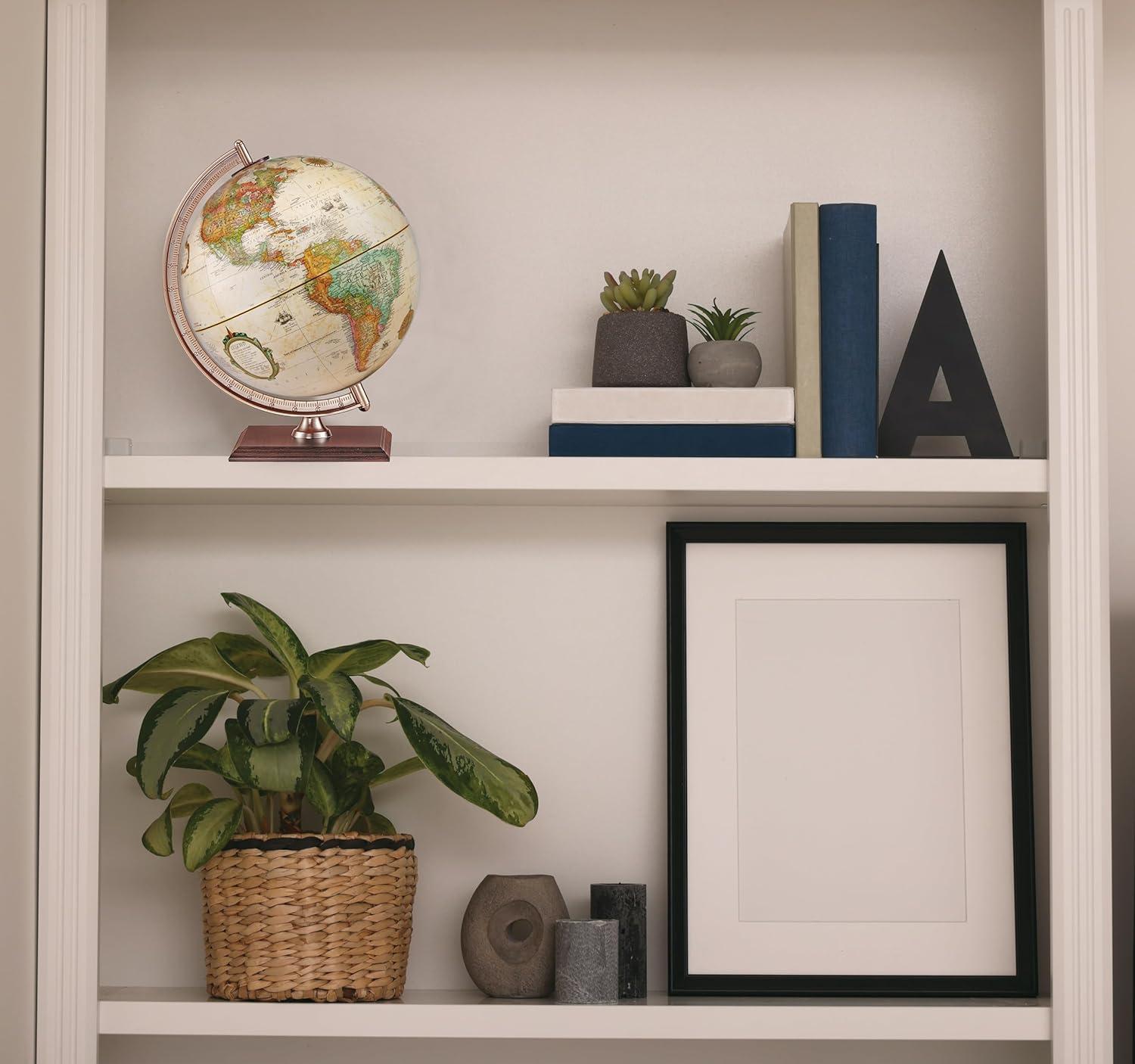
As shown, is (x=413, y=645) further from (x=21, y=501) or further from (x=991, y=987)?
(x=991, y=987)

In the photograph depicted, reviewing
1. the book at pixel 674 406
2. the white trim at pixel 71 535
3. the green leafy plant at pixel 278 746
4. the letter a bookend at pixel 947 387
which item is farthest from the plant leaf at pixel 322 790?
the letter a bookend at pixel 947 387

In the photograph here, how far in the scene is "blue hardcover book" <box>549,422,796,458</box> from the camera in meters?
1.41

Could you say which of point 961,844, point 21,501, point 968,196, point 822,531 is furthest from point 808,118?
point 21,501

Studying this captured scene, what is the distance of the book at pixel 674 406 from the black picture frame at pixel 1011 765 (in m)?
0.16

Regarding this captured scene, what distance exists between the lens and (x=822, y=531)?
1528 mm

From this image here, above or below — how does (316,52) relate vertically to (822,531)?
above

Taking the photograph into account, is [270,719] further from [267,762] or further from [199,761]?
[199,761]

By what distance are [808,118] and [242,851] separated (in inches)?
42.6

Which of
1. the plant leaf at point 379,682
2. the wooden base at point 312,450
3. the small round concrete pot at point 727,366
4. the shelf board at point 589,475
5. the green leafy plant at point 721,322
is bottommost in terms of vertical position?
the plant leaf at point 379,682

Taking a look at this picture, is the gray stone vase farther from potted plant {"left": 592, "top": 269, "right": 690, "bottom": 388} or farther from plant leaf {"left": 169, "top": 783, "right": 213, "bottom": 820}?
potted plant {"left": 592, "top": 269, "right": 690, "bottom": 388}

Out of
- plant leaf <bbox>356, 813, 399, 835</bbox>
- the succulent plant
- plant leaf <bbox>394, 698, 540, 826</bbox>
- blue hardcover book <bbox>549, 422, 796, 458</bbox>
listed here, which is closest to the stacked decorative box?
blue hardcover book <bbox>549, 422, 796, 458</bbox>

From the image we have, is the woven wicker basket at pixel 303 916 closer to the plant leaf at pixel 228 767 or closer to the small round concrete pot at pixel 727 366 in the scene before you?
the plant leaf at pixel 228 767

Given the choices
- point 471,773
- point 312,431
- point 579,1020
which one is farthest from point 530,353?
point 579,1020

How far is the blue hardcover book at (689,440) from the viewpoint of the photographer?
1412 millimetres
